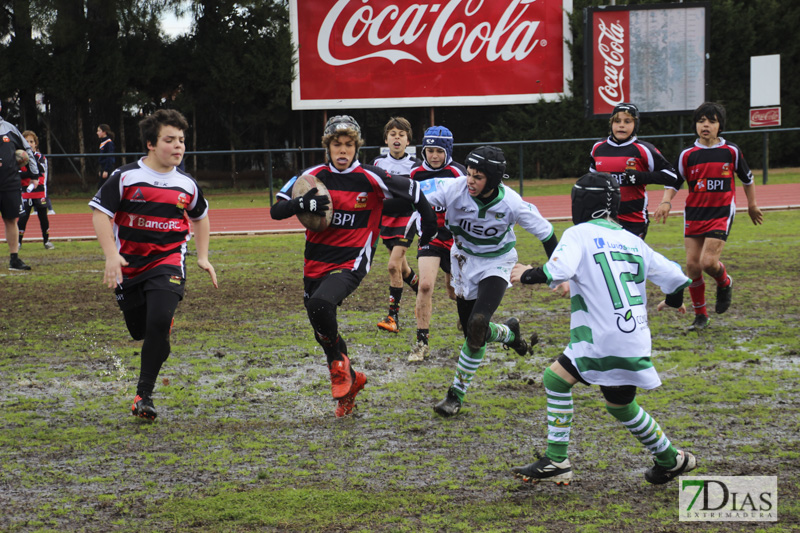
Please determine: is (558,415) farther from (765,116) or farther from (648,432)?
(765,116)

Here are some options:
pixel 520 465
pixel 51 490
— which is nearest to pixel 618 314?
pixel 520 465

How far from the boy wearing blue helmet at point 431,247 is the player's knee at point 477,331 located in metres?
1.55

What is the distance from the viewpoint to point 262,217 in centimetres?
2170

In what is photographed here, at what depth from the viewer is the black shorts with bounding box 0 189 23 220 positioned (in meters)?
12.6

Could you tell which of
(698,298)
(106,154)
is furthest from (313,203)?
(106,154)

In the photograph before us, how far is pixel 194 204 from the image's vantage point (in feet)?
20.6

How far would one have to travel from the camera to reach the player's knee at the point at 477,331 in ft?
19.4

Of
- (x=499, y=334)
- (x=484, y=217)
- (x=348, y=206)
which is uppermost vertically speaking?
(x=348, y=206)

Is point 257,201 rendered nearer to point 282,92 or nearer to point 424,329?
point 282,92

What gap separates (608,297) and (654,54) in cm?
2468

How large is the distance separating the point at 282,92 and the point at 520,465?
2597cm

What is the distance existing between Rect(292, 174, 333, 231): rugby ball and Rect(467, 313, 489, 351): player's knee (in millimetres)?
1178

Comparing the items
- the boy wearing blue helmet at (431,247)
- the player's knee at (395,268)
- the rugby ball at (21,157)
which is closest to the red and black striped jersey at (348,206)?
the boy wearing blue helmet at (431,247)

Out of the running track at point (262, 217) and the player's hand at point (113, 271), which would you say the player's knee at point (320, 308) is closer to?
the player's hand at point (113, 271)
